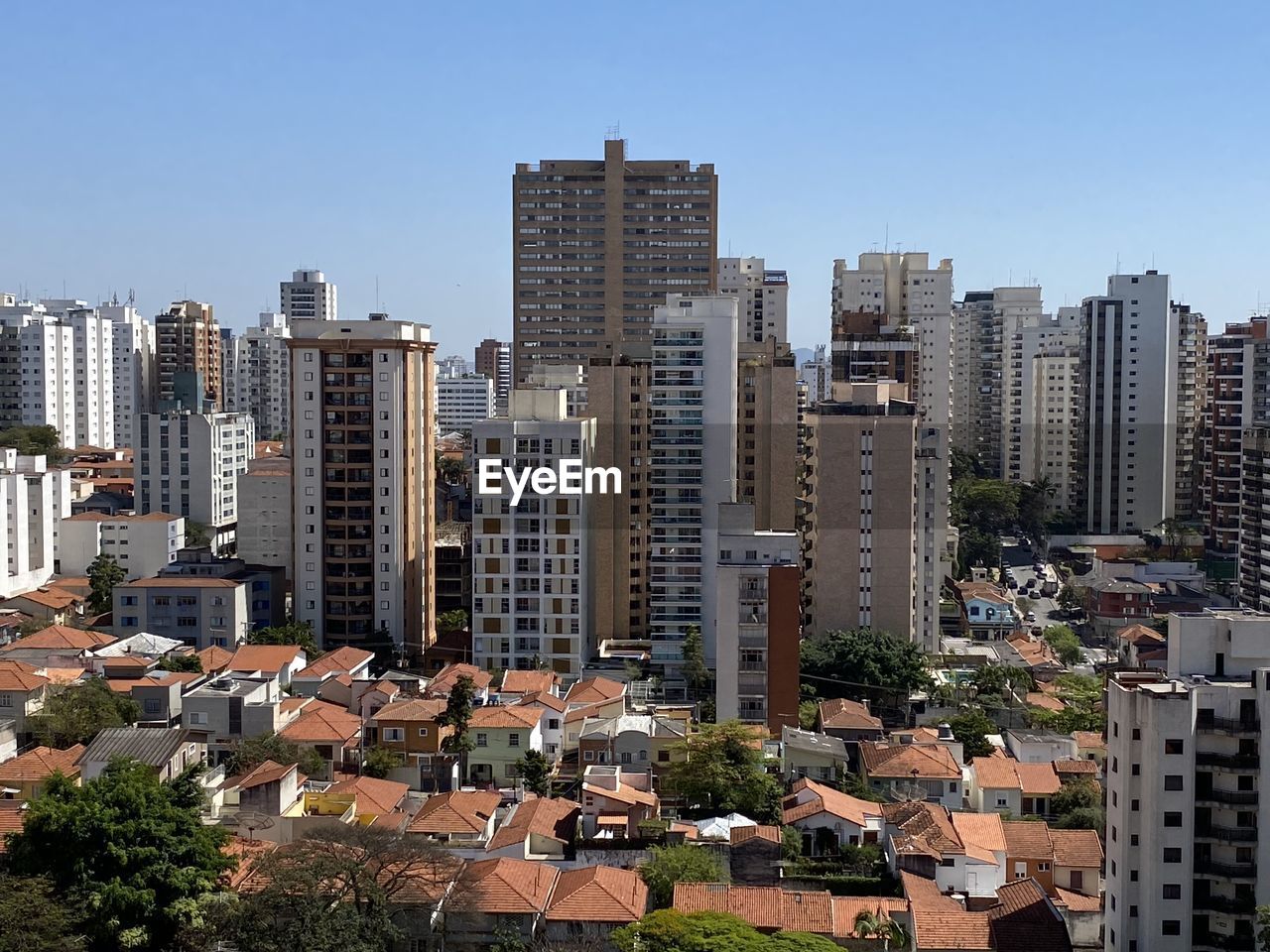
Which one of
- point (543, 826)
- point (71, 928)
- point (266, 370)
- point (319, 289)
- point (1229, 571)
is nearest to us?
point (71, 928)

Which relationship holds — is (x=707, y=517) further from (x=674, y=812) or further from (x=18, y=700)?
(x=18, y=700)

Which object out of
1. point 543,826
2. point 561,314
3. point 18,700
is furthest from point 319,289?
point 543,826

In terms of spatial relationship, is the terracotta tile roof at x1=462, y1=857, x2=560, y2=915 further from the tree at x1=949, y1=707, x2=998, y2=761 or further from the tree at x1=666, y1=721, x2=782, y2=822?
the tree at x1=949, y1=707, x2=998, y2=761

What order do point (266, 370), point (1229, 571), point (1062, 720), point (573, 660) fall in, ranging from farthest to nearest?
point (266, 370)
point (1229, 571)
point (573, 660)
point (1062, 720)

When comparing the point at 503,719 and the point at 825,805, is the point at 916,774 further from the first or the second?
the point at 503,719

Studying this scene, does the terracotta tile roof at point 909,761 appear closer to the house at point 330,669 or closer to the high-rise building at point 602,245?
the house at point 330,669

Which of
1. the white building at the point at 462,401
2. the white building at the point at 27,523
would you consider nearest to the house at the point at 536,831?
the white building at the point at 27,523

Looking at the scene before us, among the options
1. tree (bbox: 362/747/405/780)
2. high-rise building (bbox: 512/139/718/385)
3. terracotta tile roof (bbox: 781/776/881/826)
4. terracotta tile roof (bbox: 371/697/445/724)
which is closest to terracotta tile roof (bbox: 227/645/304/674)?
terracotta tile roof (bbox: 371/697/445/724)
